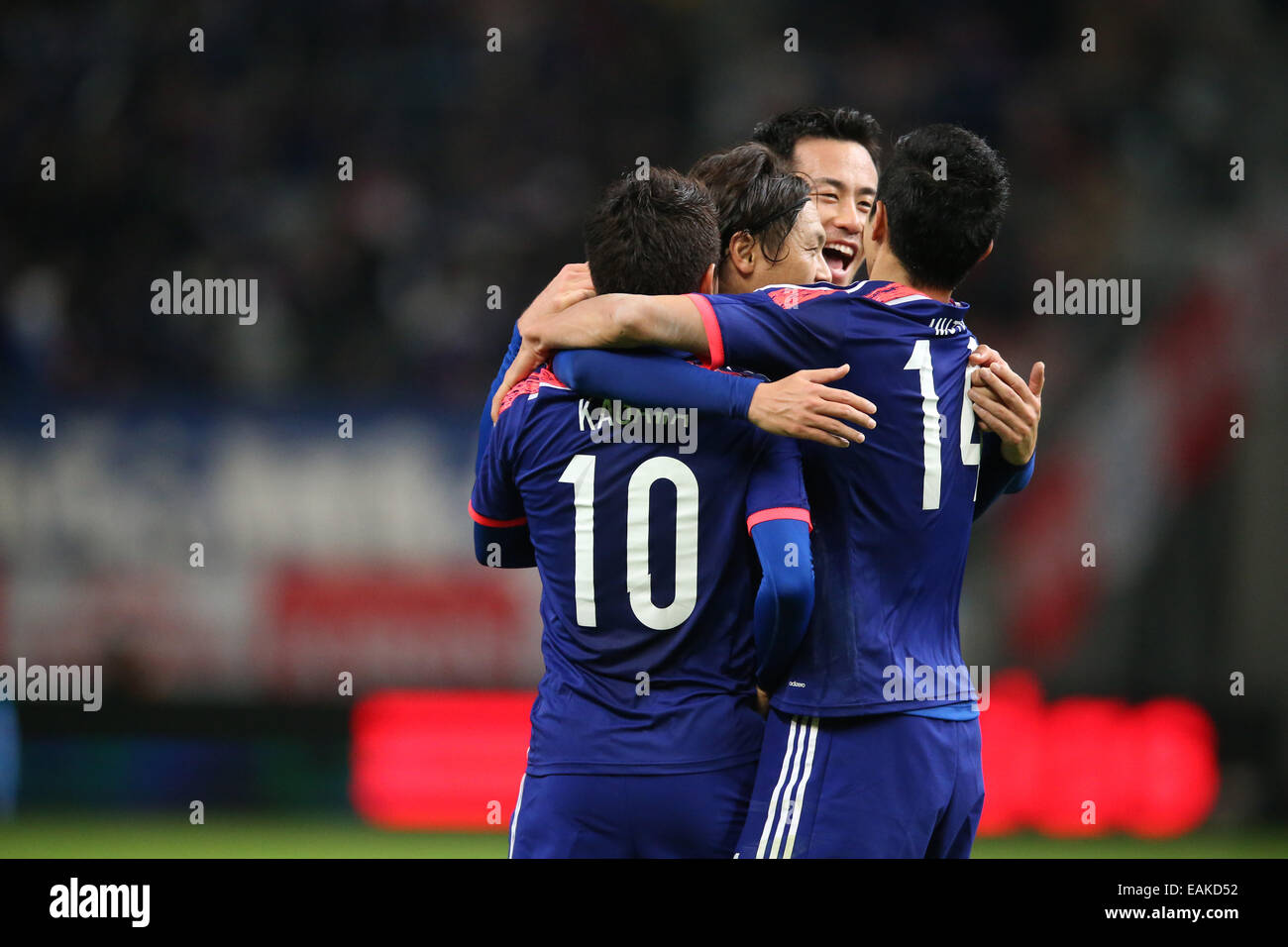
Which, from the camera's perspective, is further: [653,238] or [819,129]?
[819,129]

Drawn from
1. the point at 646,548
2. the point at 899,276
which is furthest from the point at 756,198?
the point at 646,548

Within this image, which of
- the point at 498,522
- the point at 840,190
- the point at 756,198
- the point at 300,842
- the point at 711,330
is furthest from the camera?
the point at 300,842

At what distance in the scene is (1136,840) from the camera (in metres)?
8.12

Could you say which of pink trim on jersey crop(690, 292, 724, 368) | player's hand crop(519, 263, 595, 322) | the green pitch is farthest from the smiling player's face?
the green pitch

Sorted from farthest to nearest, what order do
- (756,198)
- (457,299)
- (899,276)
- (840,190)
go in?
(457,299), (840,190), (756,198), (899,276)

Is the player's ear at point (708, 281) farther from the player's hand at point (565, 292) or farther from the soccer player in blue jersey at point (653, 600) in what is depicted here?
the player's hand at point (565, 292)

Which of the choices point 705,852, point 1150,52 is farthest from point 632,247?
point 1150,52

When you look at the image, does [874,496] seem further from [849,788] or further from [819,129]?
[819,129]

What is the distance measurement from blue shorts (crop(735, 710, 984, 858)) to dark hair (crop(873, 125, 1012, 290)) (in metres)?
0.97

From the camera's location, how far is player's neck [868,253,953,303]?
325 centimetres

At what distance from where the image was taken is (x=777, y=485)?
118 inches

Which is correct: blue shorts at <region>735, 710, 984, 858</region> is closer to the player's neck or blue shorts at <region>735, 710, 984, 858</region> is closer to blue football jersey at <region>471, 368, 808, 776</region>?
blue football jersey at <region>471, 368, 808, 776</region>

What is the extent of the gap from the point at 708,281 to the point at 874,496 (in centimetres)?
59

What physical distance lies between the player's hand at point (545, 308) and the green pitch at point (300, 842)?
Answer: 14.9 ft
